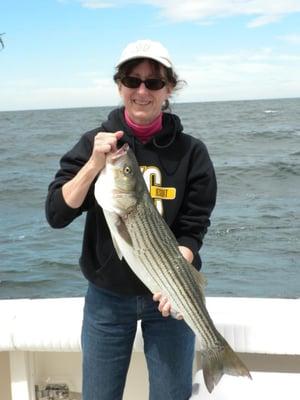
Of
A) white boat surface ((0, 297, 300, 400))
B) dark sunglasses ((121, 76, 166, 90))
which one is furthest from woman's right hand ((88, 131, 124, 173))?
white boat surface ((0, 297, 300, 400))

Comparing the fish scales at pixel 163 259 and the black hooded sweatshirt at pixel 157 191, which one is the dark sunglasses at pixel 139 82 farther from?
the fish scales at pixel 163 259

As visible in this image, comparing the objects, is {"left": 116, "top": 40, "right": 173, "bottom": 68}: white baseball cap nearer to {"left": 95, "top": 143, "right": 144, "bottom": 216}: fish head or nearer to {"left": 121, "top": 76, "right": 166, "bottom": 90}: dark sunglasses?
{"left": 121, "top": 76, "right": 166, "bottom": 90}: dark sunglasses

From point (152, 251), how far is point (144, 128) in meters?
0.65

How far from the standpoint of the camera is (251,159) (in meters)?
25.3

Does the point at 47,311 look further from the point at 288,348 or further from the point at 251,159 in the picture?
the point at 251,159

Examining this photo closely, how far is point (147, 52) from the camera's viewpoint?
2.88 meters

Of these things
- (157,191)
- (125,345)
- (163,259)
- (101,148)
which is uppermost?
(101,148)

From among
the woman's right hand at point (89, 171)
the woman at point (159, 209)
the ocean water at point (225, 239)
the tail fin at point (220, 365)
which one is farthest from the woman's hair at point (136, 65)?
the ocean water at point (225, 239)

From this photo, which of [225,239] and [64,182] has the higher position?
[64,182]

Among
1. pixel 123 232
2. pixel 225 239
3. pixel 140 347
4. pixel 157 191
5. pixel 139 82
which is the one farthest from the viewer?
pixel 225 239

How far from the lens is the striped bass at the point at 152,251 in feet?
9.06

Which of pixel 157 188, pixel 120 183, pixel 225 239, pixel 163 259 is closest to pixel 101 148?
pixel 120 183

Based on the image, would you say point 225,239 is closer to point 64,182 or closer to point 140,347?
point 140,347

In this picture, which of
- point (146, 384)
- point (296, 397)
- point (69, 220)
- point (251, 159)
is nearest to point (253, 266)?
point (146, 384)
